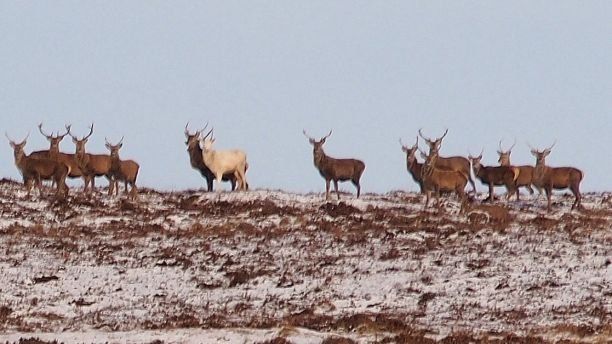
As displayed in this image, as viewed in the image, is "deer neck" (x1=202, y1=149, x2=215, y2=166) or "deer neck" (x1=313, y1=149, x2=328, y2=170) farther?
"deer neck" (x1=202, y1=149, x2=215, y2=166)

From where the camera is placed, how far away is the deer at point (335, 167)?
34.2 meters

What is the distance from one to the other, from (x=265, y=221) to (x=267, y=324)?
10355 mm

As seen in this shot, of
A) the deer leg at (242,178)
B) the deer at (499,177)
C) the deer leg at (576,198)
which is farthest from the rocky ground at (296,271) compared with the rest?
the deer leg at (242,178)

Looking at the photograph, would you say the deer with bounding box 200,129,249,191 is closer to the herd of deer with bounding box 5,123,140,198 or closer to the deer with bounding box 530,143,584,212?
the herd of deer with bounding box 5,123,140,198

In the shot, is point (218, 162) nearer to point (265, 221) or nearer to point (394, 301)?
point (265, 221)

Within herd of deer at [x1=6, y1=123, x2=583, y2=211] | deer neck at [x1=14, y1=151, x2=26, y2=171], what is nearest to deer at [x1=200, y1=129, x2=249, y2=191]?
herd of deer at [x1=6, y1=123, x2=583, y2=211]

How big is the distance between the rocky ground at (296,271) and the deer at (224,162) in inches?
101

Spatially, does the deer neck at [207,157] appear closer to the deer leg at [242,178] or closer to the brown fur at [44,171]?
the deer leg at [242,178]

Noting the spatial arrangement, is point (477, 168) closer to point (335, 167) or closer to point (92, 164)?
point (335, 167)

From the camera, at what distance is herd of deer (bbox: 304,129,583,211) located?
1264 inches

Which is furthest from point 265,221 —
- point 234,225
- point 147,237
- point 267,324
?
point 267,324

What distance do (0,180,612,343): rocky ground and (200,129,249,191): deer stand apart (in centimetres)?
256

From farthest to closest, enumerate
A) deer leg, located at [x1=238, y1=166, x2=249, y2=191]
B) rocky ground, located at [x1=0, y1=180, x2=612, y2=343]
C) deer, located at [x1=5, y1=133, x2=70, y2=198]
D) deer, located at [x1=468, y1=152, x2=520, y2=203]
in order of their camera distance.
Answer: deer leg, located at [x1=238, y1=166, x2=249, y2=191], deer, located at [x1=468, y1=152, x2=520, y2=203], deer, located at [x1=5, y1=133, x2=70, y2=198], rocky ground, located at [x1=0, y1=180, x2=612, y2=343]

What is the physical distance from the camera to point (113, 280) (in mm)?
22516
